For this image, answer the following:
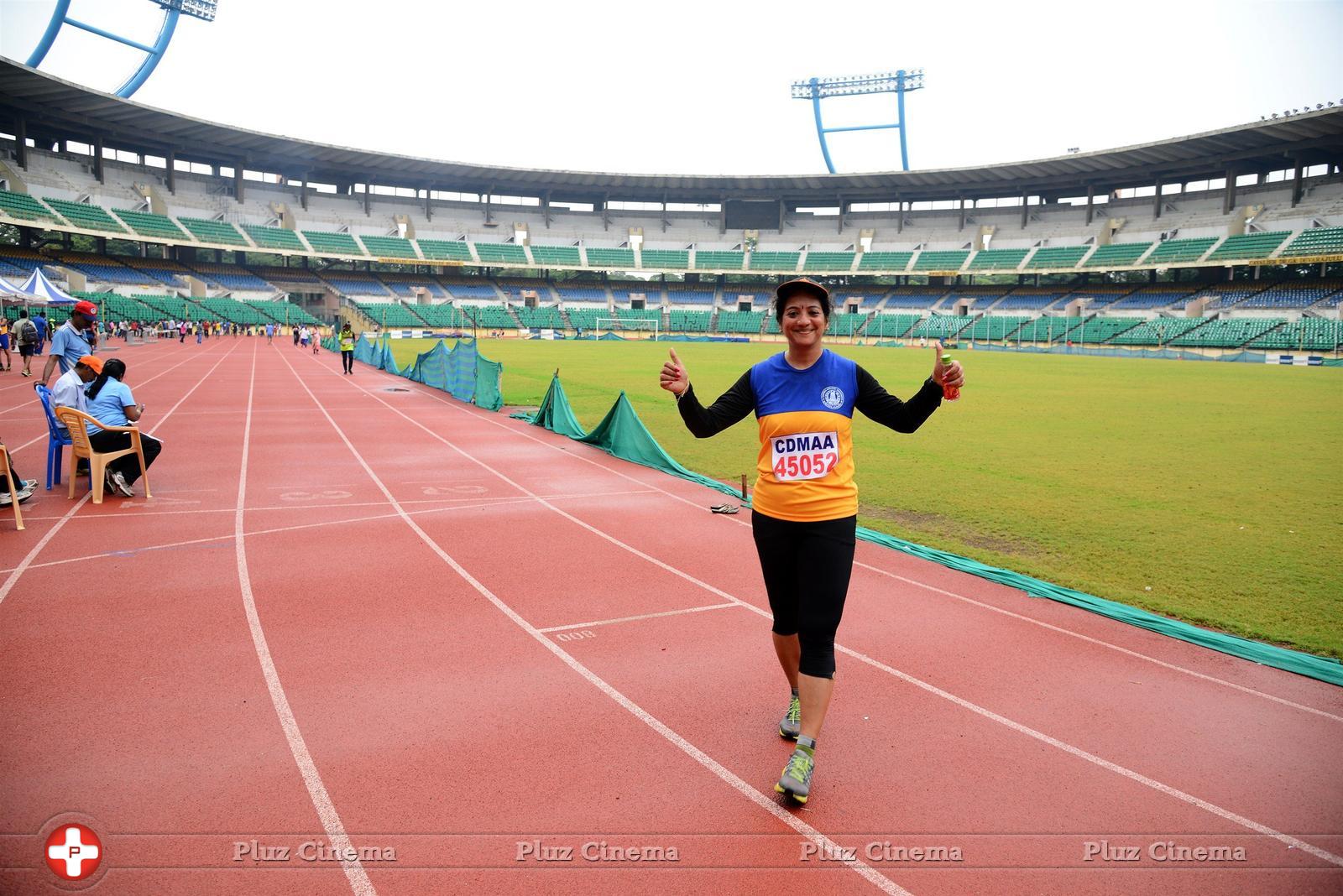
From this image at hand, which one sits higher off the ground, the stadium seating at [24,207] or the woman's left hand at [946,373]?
the stadium seating at [24,207]

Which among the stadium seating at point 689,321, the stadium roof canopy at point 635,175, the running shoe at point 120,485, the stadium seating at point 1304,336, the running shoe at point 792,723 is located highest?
the stadium roof canopy at point 635,175

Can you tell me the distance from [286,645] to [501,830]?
8.61 feet

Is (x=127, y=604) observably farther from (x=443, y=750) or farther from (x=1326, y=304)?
(x=1326, y=304)

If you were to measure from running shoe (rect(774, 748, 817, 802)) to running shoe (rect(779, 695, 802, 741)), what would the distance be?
499mm

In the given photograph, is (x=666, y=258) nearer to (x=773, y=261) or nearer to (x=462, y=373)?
(x=773, y=261)

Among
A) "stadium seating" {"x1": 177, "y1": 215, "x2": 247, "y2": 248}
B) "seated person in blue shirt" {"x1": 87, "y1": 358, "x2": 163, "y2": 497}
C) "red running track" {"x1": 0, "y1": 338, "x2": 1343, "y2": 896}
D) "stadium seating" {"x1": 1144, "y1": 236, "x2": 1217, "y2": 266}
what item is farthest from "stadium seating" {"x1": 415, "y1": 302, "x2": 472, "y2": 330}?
"red running track" {"x1": 0, "y1": 338, "x2": 1343, "y2": 896}

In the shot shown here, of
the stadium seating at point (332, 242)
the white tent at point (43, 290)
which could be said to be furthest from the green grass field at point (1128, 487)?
the stadium seating at point (332, 242)

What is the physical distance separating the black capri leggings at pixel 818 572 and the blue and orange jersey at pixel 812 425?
6 centimetres

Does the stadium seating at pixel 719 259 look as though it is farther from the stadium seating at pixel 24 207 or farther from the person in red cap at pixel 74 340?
the person in red cap at pixel 74 340

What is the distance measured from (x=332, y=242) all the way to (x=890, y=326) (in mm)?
46612

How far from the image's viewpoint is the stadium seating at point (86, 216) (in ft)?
161

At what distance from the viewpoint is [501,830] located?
10.5 ft

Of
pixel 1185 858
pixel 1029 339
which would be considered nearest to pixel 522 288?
pixel 1029 339

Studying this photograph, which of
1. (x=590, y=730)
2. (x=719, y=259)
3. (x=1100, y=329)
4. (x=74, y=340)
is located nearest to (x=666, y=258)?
(x=719, y=259)
